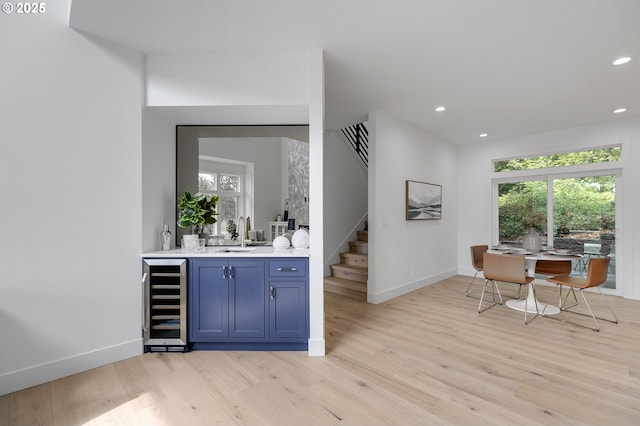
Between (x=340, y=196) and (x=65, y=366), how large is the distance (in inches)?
162

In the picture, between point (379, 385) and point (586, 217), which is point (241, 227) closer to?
point (379, 385)

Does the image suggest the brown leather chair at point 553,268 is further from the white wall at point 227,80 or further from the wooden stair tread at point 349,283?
the white wall at point 227,80

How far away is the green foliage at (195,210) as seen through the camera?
289 centimetres

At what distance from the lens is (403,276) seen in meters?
4.64

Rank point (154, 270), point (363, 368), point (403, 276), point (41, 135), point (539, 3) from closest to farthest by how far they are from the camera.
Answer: point (539, 3)
point (41, 135)
point (363, 368)
point (154, 270)
point (403, 276)

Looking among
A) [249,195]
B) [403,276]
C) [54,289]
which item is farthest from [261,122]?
[403,276]

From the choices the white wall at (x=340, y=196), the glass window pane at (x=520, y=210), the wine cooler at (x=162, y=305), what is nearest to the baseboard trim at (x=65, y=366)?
the wine cooler at (x=162, y=305)

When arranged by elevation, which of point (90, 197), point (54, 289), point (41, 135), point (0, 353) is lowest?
point (0, 353)

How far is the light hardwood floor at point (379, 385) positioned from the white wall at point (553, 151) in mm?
1880

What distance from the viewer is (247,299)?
8.73ft

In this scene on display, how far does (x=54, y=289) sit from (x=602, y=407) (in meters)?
4.00

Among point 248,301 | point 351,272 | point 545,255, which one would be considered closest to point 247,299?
point 248,301

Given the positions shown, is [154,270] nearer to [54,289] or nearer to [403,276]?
[54,289]

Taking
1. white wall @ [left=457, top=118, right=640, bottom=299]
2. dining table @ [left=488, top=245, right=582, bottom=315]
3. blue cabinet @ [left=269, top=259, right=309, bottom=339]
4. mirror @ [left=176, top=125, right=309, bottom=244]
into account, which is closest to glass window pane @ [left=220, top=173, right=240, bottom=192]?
mirror @ [left=176, top=125, right=309, bottom=244]
